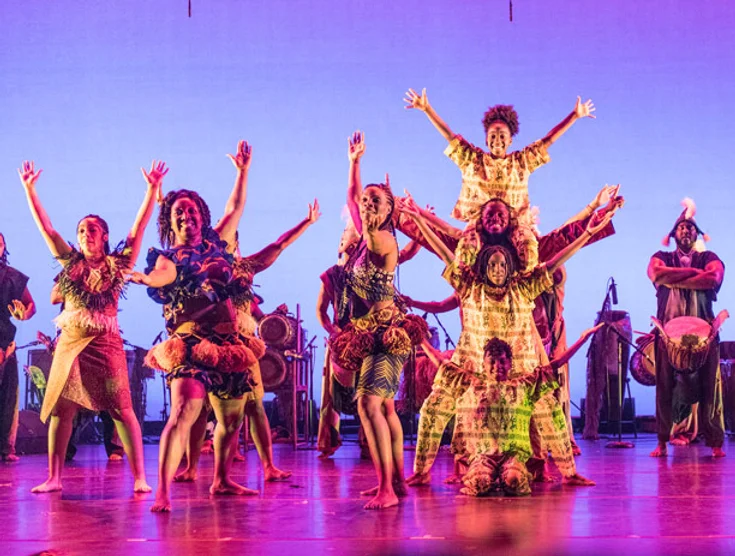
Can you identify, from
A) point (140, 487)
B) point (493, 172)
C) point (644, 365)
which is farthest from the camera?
point (644, 365)

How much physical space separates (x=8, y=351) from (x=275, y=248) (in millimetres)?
4040

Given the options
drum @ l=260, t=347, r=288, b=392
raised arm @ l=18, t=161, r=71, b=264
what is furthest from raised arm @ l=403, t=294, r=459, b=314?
drum @ l=260, t=347, r=288, b=392

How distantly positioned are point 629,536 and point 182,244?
8.37ft

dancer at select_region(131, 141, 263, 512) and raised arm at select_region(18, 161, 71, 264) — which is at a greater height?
raised arm at select_region(18, 161, 71, 264)

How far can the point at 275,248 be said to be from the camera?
5984 millimetres

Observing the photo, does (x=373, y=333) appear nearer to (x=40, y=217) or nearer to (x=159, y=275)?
(x=159, y=275)

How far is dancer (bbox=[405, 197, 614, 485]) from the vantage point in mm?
6141

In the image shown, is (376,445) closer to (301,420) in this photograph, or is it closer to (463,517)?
(463,517)

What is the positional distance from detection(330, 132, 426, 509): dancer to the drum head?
3.95 meters

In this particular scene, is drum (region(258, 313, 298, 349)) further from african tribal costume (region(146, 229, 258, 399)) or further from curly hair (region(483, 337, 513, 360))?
african tribal costume (region(146, 229, 258, 399))

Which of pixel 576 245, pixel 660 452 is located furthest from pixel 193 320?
pixel 660 452

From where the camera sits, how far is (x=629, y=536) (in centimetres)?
407

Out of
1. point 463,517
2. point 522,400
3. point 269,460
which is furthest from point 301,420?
point 463,517

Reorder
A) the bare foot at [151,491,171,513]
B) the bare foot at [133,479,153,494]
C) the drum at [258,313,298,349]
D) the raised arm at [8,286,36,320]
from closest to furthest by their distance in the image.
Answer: the bare foot at [151,491,171,513], the bare foot at [133,479,153,494], the raised arm at [8,286,36,320], the drum at [258,313,298,349]
